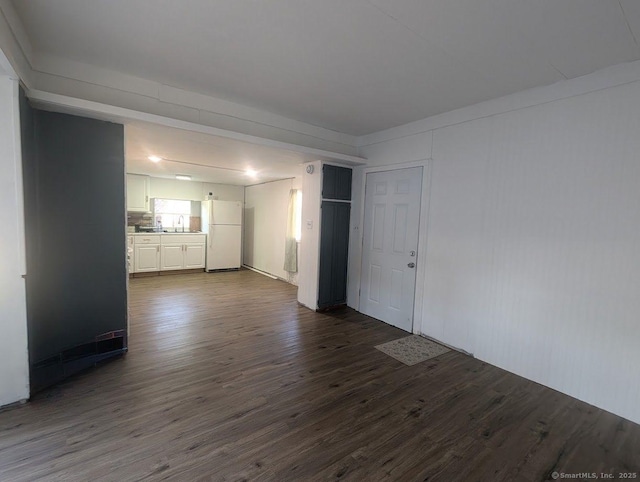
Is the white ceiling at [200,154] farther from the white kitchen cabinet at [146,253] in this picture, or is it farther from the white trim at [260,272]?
the white trim at [260,272]

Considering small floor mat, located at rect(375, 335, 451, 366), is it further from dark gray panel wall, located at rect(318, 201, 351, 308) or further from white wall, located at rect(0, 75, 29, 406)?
white wall, located at rect(0, 75, 29, 406)

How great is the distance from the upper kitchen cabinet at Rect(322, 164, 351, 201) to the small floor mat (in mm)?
2287

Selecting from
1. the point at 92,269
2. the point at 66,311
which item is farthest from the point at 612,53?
the point at 66,311

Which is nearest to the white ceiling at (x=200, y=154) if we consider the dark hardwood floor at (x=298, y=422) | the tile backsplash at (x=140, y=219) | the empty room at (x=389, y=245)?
the empty room at (x=389, y=245)

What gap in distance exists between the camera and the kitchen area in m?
6.70

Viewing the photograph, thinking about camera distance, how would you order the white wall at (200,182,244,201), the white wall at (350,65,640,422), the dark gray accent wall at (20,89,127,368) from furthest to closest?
the white wall at (200,182,244,201)
the dark gray accent wall at (20,89,127,368)
the white wall at (350,65,640,422)

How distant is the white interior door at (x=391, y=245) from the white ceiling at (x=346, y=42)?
125 centimetres

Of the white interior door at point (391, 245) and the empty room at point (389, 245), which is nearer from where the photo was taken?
the empty room at point (389, 245)

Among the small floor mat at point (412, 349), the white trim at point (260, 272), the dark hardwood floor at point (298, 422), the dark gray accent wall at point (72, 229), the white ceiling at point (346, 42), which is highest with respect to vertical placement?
the white ceiling at point (346, 42)

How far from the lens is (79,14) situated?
201 cm

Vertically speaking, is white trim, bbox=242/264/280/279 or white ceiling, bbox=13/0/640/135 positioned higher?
white ceiling, bbox=13/0/640/135

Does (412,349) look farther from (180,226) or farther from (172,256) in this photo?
(180,226)

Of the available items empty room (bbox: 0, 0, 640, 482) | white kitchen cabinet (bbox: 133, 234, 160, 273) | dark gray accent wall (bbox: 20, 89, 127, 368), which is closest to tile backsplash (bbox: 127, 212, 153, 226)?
white kitchen cabinet (bbox: 133, 234, 160, 273)

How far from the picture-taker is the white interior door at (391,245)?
3.93 m
